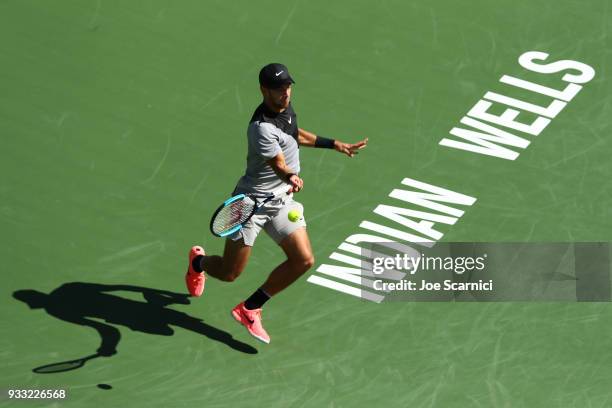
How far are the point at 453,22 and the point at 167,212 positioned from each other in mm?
3981

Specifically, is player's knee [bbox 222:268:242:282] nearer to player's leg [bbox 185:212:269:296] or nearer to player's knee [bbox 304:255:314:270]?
player's leg [bbox 185:212:269:296]

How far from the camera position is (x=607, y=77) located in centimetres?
1537

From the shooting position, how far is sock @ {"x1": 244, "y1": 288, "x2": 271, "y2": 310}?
12.9 metres

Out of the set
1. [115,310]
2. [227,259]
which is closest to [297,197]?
[227,259]

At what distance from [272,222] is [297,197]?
5.33ft

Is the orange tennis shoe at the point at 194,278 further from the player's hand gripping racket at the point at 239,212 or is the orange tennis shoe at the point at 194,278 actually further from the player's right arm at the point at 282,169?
the player's right arm at the point at 282,169

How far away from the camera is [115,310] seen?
1340 cm

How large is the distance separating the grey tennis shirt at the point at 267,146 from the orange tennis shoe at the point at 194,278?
0.87 meters

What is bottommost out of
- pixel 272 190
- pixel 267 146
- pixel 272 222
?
pixel 272 222

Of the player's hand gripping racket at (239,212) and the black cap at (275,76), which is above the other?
the black cap at (275,76)

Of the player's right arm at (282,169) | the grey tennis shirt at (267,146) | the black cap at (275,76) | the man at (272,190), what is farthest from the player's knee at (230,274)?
the black cap at (275,76)

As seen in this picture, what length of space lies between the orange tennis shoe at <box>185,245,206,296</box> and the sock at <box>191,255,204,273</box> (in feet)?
0.11

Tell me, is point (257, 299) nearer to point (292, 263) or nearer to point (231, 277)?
point (231, 277)

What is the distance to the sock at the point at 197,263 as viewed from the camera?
13.3m
